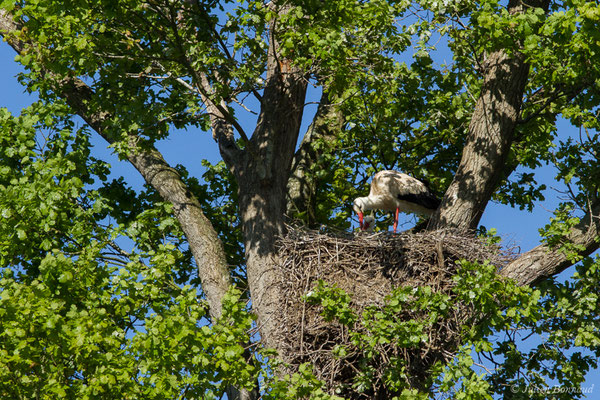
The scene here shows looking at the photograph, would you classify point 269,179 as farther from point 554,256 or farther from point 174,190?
point 554,256

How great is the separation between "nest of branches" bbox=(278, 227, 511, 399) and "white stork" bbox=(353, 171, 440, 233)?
2190 millimetres

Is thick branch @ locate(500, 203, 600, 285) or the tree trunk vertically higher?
the tree trunk

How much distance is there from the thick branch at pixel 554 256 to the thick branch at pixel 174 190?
3.31m

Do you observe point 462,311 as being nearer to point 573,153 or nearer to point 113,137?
point 573,153

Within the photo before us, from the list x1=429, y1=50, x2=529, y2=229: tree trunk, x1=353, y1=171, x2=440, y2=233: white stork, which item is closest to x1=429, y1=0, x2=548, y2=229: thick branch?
x1=429, y1=50, x2=529, y2=229: tree trunk

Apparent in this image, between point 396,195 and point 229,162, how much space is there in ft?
8.55

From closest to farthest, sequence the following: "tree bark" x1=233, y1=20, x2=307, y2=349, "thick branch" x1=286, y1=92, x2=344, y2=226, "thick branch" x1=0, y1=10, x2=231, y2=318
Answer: "tree bark" x1=233, y1=20, x2=307, y2=349
"thick branch" x1=0, y1=10, x2=231, y2=318
"thick branch" x1=286, y1=92, x2=344, y2=226

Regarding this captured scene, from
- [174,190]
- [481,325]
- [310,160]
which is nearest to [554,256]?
[481,325]

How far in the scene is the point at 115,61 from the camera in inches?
414

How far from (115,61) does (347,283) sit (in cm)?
372

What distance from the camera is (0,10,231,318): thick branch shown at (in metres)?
10.5

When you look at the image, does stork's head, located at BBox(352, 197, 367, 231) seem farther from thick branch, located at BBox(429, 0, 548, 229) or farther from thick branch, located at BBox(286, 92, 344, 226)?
thick branch, located at BBox(429, 0, 548, 229)

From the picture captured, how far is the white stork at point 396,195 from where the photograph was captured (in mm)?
12273

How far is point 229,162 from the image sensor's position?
11.0m
